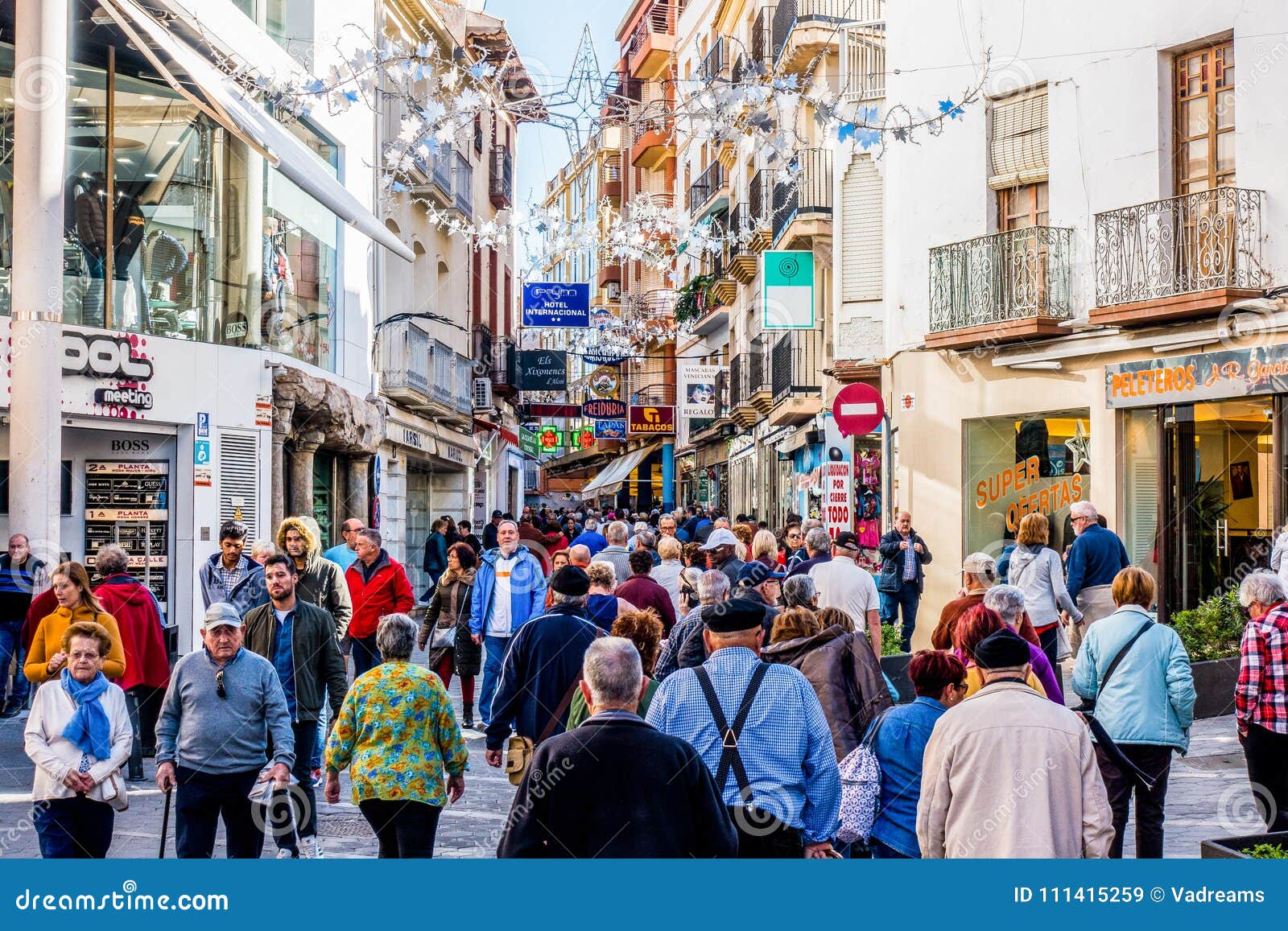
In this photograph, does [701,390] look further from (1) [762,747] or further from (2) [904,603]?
(1) [762,747]

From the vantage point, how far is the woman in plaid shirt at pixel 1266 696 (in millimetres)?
8086

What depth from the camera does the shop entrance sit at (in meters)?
16.7

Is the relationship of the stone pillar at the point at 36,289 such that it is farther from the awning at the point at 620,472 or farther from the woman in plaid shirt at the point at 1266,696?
the awning at the point at 620,472

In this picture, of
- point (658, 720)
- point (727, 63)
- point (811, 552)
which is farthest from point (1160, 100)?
point (727, 63)

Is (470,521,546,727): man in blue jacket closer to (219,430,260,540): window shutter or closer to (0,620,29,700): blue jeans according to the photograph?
(0,620,29,700): blue jeans

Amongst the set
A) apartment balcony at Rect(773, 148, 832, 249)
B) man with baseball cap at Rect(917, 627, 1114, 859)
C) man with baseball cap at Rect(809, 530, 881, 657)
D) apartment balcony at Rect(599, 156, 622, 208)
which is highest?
apartment balcony at Rect(599, 156, 622, 208)

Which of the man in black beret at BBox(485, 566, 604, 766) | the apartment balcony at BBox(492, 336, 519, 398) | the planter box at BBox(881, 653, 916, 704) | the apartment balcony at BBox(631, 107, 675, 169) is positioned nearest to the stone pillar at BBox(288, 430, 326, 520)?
the planter box at BBox(881, 653, 916, 704)

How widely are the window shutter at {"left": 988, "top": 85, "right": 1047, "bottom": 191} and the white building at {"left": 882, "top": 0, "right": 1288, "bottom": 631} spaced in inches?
1.3

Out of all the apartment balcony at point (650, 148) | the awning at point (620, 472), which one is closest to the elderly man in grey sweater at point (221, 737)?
the apartment balcony at point (650, 148)

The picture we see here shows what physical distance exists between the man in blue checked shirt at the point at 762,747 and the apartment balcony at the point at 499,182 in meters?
35.8

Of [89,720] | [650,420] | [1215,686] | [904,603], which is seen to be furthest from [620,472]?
[89,720]

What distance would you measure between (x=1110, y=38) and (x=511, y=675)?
13.6 m

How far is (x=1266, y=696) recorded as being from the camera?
320 inches

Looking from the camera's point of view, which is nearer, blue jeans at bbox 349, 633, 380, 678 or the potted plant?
blue jeans at bbox 349, 633, 380, 678
